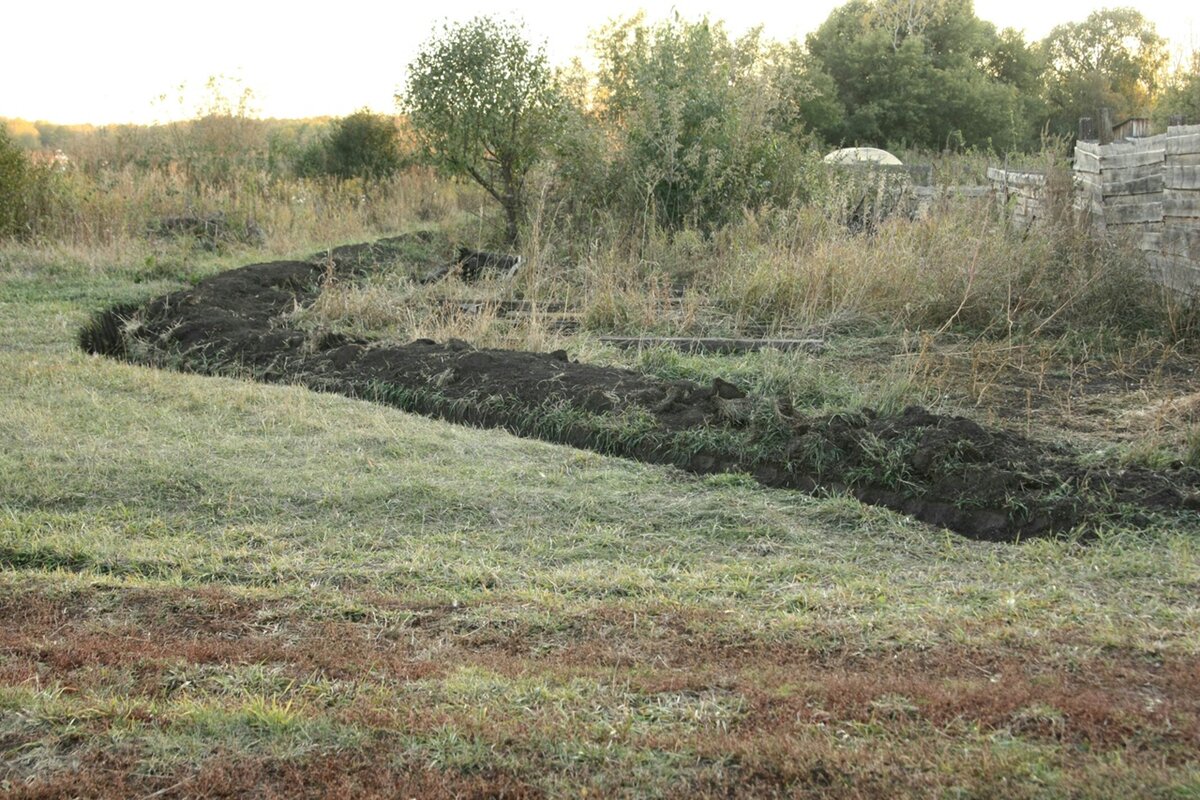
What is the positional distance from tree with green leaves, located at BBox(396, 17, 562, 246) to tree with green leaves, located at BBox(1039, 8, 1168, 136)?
30.6m

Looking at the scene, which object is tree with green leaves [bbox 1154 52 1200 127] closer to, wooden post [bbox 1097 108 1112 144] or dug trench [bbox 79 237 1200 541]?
wooden post [bbox 1097 108 1112 144]

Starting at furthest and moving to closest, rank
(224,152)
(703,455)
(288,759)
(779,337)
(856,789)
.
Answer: (224,152) → (779,337) → (703,455) → (288,759) → (856,789)

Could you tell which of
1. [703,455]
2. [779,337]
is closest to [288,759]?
[703,455]

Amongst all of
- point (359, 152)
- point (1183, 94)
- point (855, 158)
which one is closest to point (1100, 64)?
point (1183, 94)

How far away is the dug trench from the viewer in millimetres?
5434

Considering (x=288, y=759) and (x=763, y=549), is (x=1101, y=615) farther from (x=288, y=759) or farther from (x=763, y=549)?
(x=288, y=759)

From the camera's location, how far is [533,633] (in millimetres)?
3965

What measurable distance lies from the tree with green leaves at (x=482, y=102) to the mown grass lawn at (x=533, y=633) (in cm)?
981

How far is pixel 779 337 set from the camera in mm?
9430

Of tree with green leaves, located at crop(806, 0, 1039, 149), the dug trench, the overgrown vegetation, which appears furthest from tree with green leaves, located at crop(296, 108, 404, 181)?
tree with green leaves, located at crop(806, 0, 1039, 149)

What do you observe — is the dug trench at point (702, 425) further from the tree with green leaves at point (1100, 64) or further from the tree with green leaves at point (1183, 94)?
the tree with green leaves at point (1100, 64)

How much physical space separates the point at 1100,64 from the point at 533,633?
4677 centimetres

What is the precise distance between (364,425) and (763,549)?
9.67ft

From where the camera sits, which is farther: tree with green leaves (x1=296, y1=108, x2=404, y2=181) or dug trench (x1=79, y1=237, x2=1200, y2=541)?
tree with green leaves (x1=296, y1=108, x2=404, y2=181)
